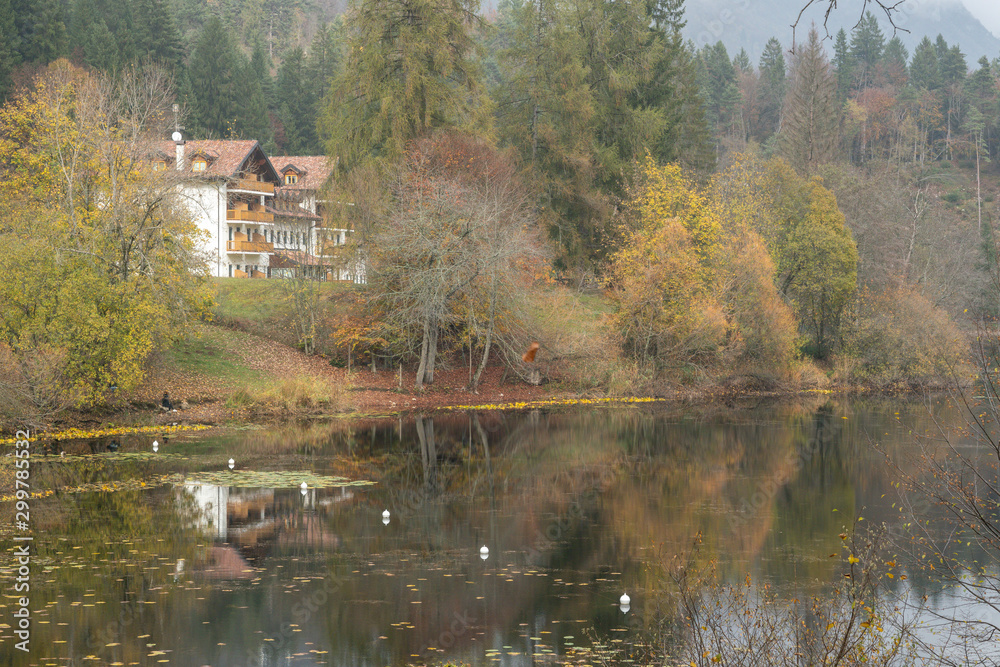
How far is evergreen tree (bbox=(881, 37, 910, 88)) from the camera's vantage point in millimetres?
131500

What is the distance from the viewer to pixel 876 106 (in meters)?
120

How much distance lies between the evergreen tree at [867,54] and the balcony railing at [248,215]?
9691 centimetres

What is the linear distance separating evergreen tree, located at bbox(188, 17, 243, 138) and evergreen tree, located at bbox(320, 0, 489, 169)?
112ft

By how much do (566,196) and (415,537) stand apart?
41363mm

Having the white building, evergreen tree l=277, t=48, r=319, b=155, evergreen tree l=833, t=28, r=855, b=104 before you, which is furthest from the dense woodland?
evergreen tree l=833, t=28, r=855, b=104

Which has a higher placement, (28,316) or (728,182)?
(728,182)

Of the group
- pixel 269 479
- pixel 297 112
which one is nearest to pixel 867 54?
pixel 297 112

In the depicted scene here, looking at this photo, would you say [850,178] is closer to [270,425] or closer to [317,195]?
[317,195]

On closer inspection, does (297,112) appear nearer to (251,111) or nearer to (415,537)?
(251,111)

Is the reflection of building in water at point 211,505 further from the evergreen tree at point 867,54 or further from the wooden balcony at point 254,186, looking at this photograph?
the evergreen tree at point 867,54

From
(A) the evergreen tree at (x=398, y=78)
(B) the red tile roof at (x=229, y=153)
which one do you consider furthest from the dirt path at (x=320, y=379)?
(B) the red tile roof at (x=229, y=153)

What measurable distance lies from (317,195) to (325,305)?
6156 mm

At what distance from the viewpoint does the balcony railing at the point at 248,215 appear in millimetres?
68750

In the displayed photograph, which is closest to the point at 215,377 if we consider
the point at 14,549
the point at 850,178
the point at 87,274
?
the point at 87,274
